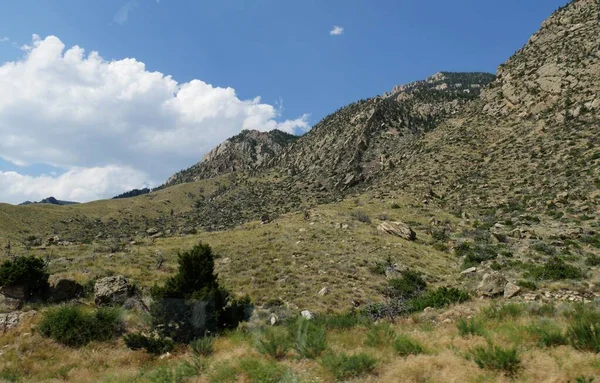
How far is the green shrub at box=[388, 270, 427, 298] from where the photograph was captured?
21516mm

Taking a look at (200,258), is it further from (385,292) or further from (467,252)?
(467,252)

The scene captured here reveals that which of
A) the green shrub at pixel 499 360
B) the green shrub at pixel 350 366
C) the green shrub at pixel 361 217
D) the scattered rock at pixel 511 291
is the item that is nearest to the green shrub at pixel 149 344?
the green shrub at pixel 350 366

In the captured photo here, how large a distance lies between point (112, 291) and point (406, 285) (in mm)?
17060

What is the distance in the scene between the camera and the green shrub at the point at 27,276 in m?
17.8

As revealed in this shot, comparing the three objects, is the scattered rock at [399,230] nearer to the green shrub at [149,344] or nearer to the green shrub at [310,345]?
the green shrub at [149,344]

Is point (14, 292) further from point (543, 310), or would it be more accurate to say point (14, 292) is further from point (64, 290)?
point (543, 310)

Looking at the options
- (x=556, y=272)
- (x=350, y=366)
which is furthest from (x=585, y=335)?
(x=556, y=272)

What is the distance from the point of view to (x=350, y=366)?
7906 millimetres

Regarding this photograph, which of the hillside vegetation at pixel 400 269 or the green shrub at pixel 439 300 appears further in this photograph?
the green shrub at pixel 439 300

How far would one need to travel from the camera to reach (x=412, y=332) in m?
10.7

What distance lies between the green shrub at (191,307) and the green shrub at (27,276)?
26.7 ft

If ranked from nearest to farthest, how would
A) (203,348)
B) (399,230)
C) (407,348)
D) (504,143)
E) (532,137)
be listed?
(407,348), (203,348), (399,230), (532,137), (504,143)

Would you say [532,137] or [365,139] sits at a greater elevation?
[365,139]

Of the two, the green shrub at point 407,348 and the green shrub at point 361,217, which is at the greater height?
the green shrub at point 361,217
